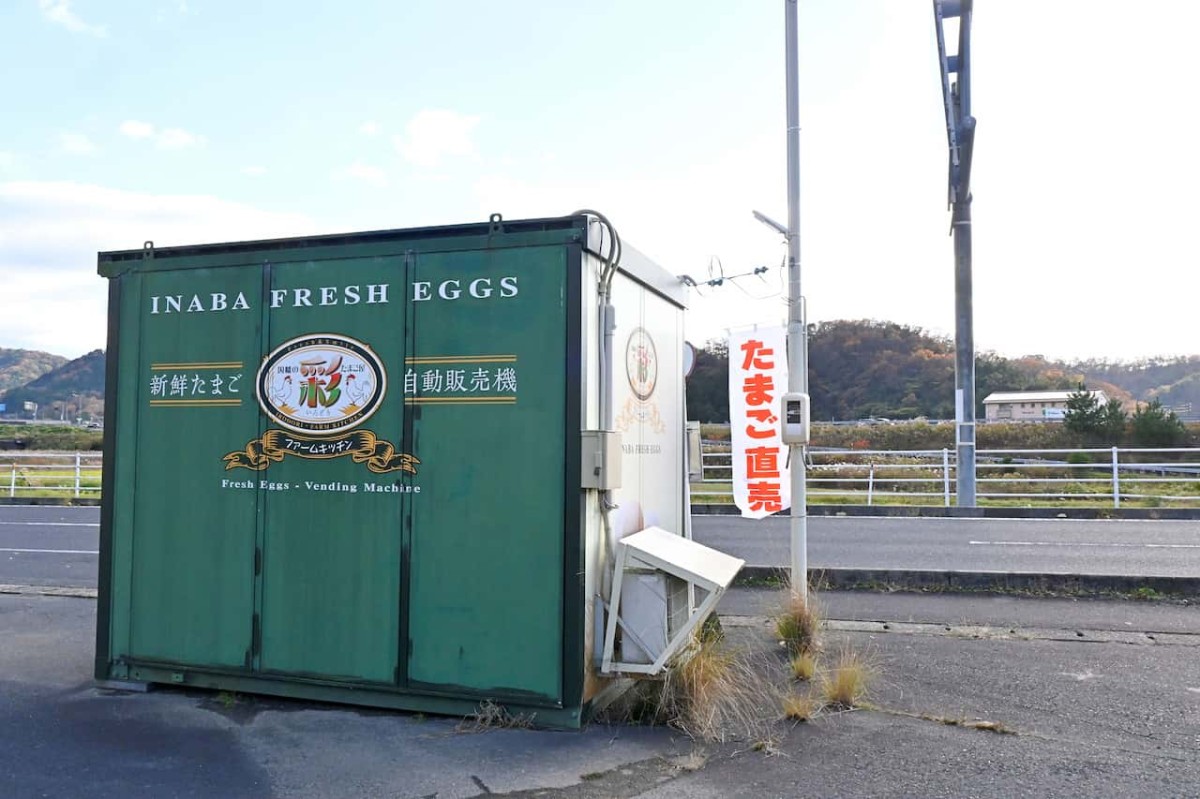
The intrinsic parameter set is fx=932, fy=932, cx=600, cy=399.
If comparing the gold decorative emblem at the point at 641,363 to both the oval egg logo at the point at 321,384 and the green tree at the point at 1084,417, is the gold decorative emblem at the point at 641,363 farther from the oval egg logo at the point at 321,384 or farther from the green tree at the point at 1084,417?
the green tree at the point at 1084,417

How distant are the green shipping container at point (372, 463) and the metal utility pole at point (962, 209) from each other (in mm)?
12212

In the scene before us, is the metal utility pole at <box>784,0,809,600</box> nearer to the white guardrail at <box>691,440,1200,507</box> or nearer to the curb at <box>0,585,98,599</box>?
the curb at <box>0,585,98,599</box>

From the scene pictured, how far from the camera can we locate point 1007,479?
20359 millimetres

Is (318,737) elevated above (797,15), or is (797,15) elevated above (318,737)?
(797,15)


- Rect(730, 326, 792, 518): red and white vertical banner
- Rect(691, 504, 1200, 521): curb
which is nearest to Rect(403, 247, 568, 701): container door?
Rect(730, 326, 792, 518): red and white vertical banner

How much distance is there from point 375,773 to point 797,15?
21.4ft

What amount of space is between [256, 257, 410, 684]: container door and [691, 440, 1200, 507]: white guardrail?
512 inches

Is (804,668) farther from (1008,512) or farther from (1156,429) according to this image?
(1156,429)

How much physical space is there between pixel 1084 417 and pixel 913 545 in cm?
2021

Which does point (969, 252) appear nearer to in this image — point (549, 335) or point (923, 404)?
point (549, 335)

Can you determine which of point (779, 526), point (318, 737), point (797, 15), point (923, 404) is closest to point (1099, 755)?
point (318, 737)

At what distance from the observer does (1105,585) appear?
9008 millimetres

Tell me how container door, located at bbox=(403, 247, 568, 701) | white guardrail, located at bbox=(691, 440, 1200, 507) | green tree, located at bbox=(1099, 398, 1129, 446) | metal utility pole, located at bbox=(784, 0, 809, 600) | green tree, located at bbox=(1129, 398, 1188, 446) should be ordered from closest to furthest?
container door, located at bbox=(403, 247, 568, 701)
metal utility pole, located at bbox=(784, 0, 809, 600)
white guardrail, located at bbox=(691, 440, 1200, 507)
green tree, located at bbox=(1129, 398, 1188, 446)
green tree, located at bbox=(1099, 398, 1129, 446)

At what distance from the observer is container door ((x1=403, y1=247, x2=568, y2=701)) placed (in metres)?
5.22
